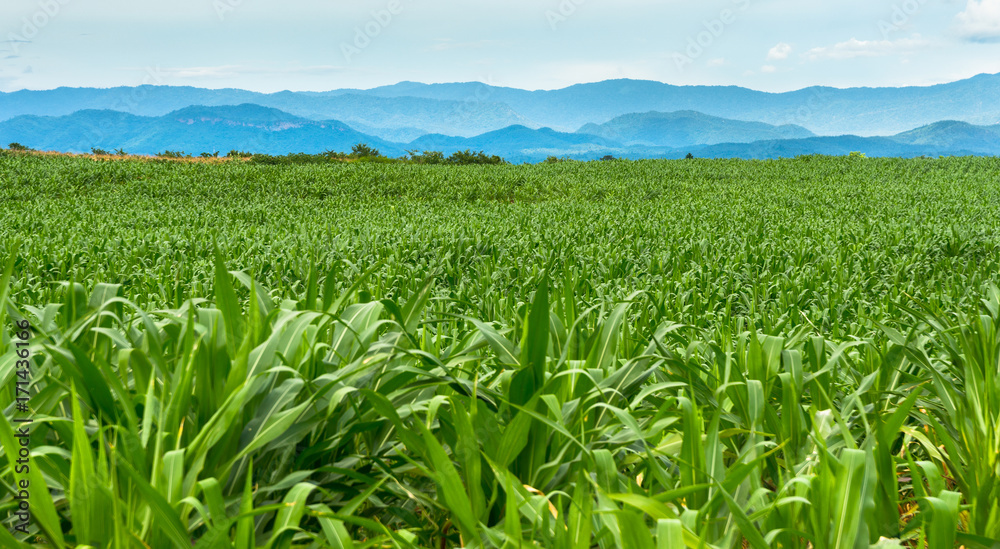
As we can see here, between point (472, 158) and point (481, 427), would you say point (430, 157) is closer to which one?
point (472, 158)

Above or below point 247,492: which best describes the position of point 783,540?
below

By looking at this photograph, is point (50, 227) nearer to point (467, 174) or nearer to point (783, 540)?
point (783, 540)

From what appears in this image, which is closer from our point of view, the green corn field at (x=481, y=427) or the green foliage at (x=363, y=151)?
the green corn field at (x=481, y=427)

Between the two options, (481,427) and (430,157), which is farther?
(430,157)

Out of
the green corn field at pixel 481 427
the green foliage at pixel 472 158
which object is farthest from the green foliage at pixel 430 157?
the green corn field at pixel 481 427

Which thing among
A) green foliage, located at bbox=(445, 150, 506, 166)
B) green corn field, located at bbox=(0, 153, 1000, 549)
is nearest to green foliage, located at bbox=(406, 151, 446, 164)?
green foliage, located at bbox=(445, 150, 506, 166)

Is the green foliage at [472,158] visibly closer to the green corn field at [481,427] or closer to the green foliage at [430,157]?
the green foliage at [430,157]

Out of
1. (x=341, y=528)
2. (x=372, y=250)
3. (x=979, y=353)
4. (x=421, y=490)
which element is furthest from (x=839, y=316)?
(x=372, y=250)

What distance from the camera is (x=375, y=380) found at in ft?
7.00

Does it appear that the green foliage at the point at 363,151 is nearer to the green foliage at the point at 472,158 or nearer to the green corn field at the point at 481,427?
the green foliage at the point at 472,158

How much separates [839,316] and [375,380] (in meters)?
5.04

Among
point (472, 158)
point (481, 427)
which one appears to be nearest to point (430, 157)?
point (472, 158)

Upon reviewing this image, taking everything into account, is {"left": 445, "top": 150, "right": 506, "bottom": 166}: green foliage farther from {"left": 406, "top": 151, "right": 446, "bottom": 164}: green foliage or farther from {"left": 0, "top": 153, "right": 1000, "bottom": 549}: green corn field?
{"left": 0, "top": 153, "right": 1000, "bottom": 549}: green corn field

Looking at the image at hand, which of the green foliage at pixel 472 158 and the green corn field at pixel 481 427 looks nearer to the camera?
the green corn field at pixel 481 427
